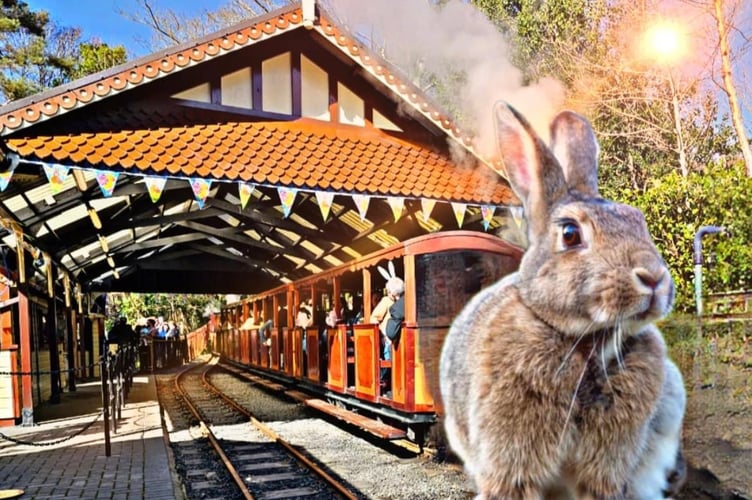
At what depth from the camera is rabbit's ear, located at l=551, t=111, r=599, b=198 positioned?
0.99 meters

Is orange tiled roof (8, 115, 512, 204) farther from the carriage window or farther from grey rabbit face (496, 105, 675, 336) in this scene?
grey rabbit face (496, 105, 675, 336)

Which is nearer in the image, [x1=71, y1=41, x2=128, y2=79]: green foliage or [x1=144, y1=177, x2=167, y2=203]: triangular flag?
[x1=144, y1=177, x2=167, y2=203]: triangular flag

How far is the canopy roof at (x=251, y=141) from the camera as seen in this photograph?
23.2ft

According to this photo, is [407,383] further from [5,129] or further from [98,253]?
[98,253]

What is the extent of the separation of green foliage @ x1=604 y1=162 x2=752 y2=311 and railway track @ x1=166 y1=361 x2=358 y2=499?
4.34m

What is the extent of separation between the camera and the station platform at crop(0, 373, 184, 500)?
6.08 metres

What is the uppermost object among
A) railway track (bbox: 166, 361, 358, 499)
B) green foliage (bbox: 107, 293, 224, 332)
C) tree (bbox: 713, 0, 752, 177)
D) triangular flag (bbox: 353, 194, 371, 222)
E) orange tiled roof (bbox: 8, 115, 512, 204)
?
orange tiled roof (bbox: 8, 115, 512, 204)

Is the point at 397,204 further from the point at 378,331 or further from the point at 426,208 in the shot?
the point at 378,331

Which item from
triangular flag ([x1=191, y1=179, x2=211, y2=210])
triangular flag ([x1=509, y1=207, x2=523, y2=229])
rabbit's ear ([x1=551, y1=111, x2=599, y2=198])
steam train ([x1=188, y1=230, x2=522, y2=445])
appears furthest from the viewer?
triangular flag ([x1=191, y1=179, x2=211, y2=210])

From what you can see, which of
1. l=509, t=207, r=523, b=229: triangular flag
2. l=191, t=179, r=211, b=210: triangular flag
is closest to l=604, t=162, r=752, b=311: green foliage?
l=509, t=207, r=523, b=229: triangular flag

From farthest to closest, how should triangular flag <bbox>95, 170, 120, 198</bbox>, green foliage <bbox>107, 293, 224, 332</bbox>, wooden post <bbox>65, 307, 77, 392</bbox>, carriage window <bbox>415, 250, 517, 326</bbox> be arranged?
1. green foliage <bbox>107, 293, 224, 332</bbox>
2. wooden post <bbox>65, 307, 77, 392</bbox>
3. triangular flag <bbox>95, 170, 120, 198</bbox>
4. carriage window <bbox>415, 250, 517, 326</bbox>

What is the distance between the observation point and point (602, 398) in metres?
1.01

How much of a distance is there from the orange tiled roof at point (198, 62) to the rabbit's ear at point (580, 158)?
5820mm

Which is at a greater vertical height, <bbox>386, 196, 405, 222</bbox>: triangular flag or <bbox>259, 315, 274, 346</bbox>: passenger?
<bbox>386, 196, 405, 222</bbox>: triangular flag
